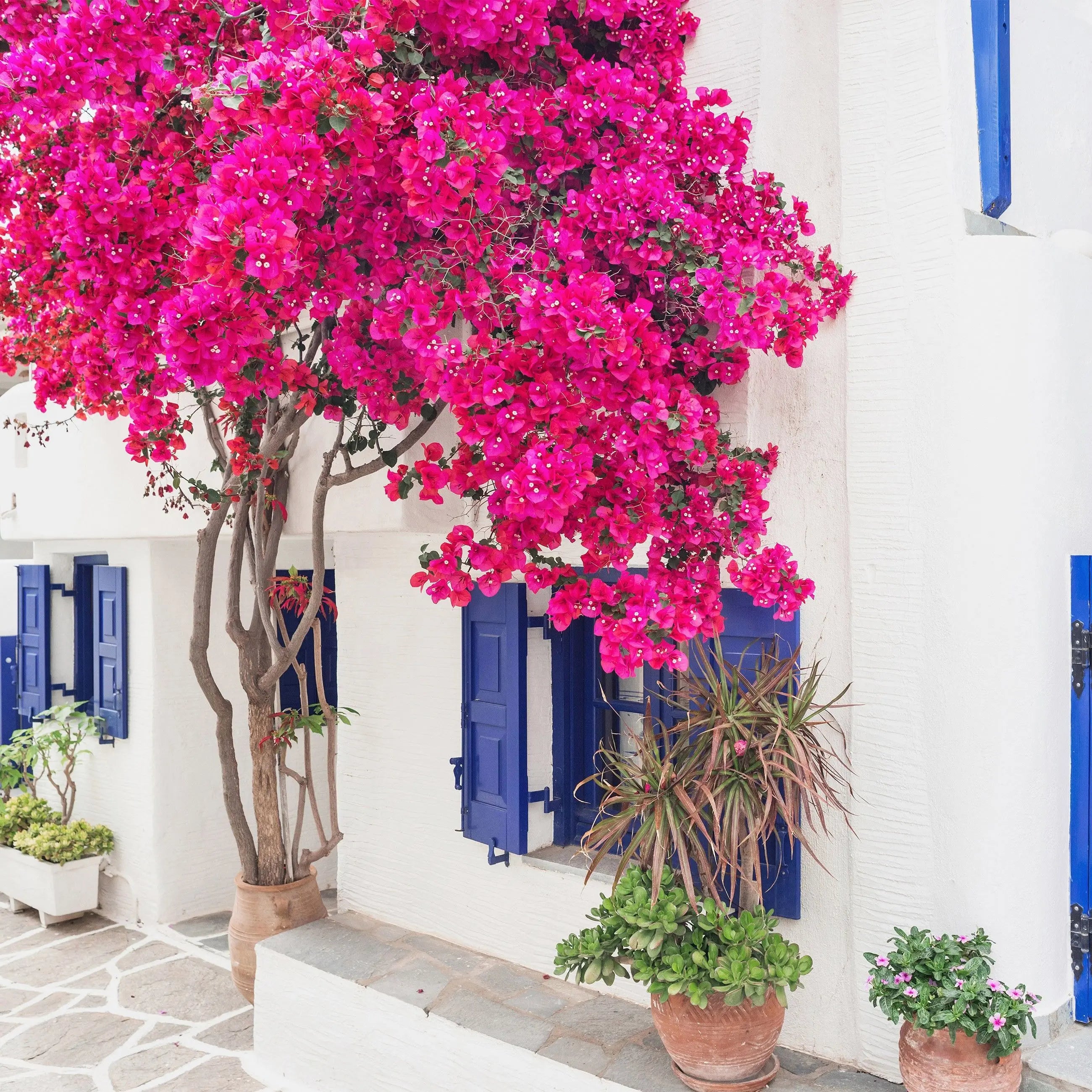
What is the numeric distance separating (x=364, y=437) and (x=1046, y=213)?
9.28 ft

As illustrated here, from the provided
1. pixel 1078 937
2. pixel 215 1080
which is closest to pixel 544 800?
pixel 215 1080

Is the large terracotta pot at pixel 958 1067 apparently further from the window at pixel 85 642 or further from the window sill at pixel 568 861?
the window at pixel 85 642

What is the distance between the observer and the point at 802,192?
386 cm

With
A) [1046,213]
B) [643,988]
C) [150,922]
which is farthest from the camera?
[150,922]

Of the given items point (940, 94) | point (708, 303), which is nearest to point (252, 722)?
point (708, 303)

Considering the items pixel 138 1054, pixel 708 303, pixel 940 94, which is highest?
pixel 940 94

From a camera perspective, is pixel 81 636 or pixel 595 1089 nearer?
pixel 595 1089

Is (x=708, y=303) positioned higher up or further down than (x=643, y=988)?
higher up

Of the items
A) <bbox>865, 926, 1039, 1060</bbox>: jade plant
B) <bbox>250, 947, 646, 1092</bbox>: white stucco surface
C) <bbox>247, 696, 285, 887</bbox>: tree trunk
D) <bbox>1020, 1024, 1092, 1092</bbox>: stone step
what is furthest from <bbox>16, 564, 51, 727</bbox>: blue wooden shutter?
<bbox>1020, 1024, 1092, 1092</bbox>: stone step

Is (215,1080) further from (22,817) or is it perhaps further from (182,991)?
(22,817)

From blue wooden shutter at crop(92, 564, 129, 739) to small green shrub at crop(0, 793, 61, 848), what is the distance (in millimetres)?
747

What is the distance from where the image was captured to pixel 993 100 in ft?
11.4

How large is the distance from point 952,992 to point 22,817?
6.29m

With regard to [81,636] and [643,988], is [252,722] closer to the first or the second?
[643,988]
